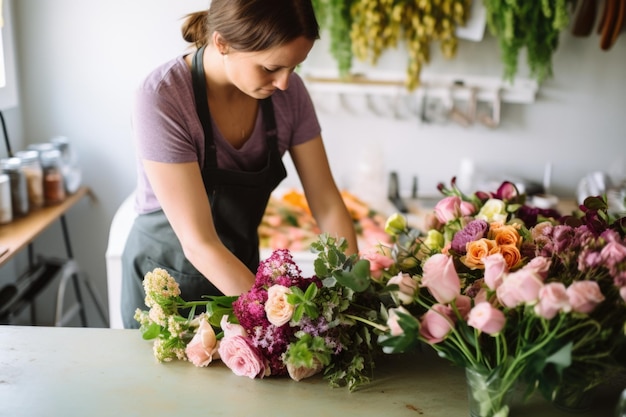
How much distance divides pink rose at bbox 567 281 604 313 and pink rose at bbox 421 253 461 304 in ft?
0.50

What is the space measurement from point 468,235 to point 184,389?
21.1 inches

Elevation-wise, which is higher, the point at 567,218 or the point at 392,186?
the point at 567,218

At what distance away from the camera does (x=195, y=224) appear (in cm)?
135

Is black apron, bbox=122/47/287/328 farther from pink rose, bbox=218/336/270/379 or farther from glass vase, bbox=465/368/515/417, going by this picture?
glass vase, bbox=465/368/515/417

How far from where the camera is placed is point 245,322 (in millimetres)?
1086

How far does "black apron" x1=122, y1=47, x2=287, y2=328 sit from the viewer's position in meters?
1.61

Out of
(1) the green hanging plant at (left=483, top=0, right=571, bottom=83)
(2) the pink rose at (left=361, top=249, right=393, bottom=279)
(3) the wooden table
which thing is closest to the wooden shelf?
(3) the wooden table

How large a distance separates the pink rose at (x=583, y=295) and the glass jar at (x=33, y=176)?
209 cm

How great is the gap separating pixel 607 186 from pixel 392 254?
81.9 inches

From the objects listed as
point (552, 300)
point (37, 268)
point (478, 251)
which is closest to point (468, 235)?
point (478, 251)

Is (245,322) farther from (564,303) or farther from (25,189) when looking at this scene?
(25,189)

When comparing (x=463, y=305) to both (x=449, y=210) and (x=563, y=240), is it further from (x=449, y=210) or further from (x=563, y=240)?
(x=449, y=210)

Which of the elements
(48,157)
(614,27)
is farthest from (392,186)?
(48,157)

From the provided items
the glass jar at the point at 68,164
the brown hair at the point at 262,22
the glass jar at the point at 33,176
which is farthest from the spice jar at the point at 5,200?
the brown hair at the point at 262,22
